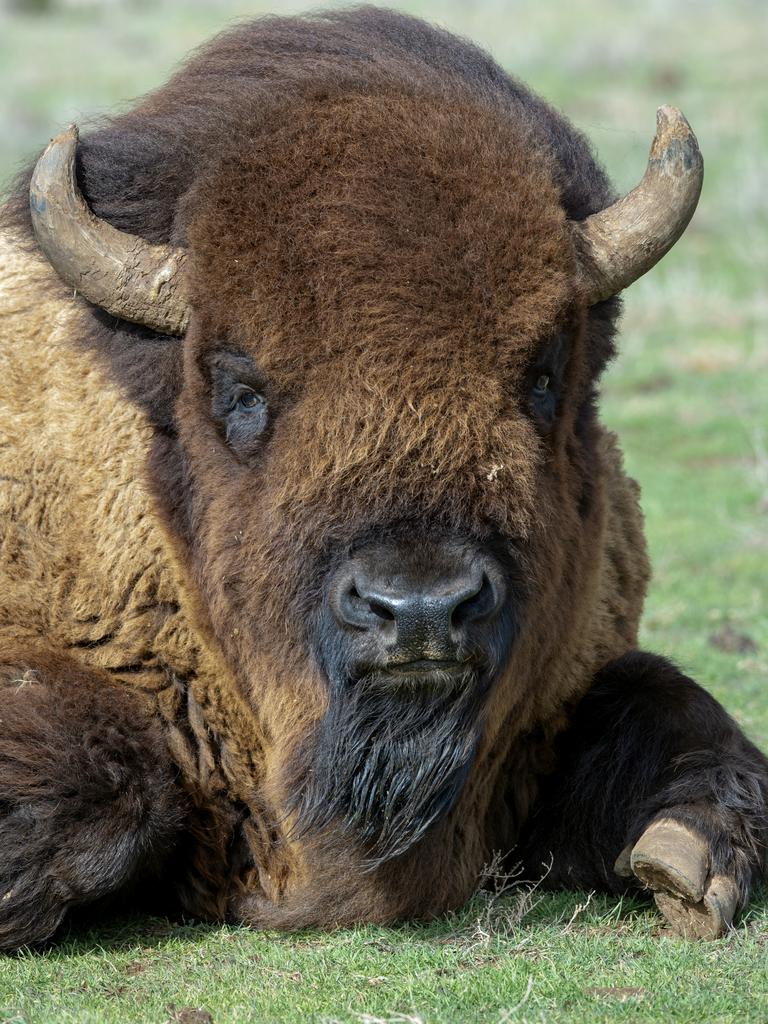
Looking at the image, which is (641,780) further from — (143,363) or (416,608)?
(143,363)

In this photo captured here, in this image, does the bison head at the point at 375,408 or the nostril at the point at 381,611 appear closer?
the nostril at the point at 381,611

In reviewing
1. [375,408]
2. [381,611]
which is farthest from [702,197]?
[381,611]

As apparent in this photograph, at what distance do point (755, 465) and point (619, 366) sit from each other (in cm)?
365

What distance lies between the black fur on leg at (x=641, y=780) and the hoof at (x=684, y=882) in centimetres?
7

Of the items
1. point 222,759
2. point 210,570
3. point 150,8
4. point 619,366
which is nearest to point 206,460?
point 210,570

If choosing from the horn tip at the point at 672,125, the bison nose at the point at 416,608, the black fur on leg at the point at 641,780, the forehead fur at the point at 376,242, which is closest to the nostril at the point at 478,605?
the bison nose at the point at 416,608

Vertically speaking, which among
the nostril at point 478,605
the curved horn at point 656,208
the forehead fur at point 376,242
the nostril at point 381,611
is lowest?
the nostril at point 381,611

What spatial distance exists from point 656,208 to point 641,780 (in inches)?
75.1

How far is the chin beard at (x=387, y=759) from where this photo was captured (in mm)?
4301

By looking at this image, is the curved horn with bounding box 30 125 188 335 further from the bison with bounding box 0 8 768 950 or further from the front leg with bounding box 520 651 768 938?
the front leg with bounding box 520 651 768 938

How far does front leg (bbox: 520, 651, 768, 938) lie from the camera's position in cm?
472

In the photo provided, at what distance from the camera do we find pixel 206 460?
15.5 feet

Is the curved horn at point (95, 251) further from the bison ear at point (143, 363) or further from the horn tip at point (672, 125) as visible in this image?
the horn tip at point (672, 125)

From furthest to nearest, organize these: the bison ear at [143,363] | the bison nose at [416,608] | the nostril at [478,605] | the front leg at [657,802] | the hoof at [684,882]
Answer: the bison ear at [143,363]
the front leg at [657,802]
the hoof at [684,882]
the nostril at [478,605]
the bison nose at [416,608]
